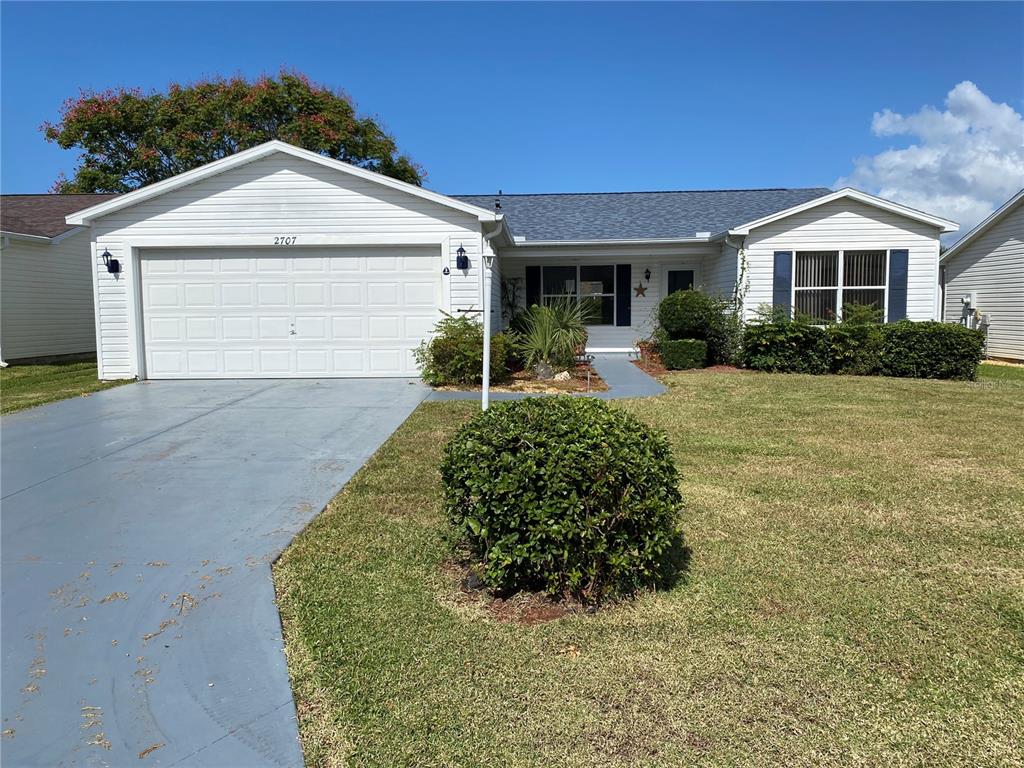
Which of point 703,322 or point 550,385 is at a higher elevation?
point 703,322

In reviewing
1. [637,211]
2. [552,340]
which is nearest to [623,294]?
[637,211]

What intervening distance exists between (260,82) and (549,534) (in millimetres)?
26100

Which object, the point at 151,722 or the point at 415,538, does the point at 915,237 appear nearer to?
the point at 415,538

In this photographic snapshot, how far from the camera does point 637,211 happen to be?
18.9 metres

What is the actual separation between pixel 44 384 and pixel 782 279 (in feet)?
47.3

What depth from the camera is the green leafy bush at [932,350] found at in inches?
494

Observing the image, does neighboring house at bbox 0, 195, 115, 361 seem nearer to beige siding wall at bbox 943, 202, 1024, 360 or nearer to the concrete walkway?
the concrete walkway

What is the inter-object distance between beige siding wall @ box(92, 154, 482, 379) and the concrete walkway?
2771 mm

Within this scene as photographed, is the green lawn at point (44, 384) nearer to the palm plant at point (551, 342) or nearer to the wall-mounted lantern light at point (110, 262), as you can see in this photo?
the wall-mounted lantern light at point (110, 262)

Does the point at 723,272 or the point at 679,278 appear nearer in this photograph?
the point at 723,272

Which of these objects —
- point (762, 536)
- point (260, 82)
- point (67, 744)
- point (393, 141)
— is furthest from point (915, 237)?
point (260, 82)

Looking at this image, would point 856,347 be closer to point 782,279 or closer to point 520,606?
point 782,279

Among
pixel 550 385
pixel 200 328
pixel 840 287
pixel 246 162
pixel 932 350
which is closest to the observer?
pixel 550 385

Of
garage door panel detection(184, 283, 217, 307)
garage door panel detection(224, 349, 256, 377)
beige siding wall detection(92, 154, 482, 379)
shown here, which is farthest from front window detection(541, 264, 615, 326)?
garage door panel detection(184, 283, 217, 307)
